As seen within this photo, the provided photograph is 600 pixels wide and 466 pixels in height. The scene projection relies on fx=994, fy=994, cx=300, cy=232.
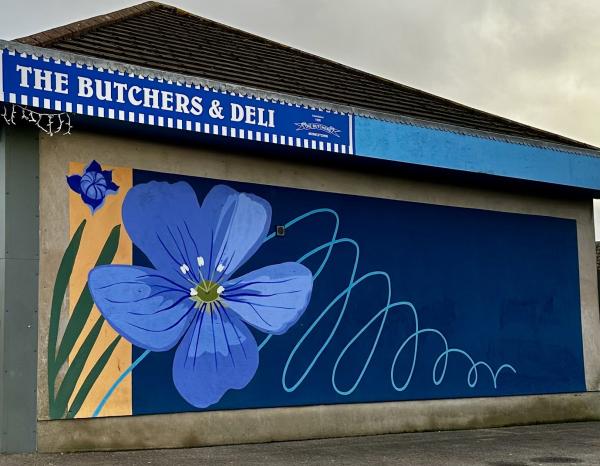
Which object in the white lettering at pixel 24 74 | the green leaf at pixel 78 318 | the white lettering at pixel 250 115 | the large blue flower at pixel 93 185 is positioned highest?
the white lettering at pixel 24 74

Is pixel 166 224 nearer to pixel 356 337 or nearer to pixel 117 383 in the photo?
pixel 117 383

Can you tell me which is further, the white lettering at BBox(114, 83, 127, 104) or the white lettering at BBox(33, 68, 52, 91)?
the white lettering at BBox(114, 83, 127, 104)

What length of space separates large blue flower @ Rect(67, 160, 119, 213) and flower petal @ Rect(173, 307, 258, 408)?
197cm

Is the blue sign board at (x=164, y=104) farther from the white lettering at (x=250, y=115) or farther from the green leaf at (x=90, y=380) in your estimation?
the green leaf at (x=90, y=380)

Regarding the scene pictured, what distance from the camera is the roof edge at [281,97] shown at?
1099 cm

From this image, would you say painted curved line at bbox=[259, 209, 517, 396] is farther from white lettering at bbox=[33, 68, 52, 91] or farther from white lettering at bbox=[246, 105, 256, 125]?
white lettering at bbox=[33, 68, 52, 91]

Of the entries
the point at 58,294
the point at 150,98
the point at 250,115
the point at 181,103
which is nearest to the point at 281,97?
the point at 250,115

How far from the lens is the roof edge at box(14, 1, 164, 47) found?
12375 mm

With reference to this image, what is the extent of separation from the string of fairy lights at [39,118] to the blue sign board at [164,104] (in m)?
0.26

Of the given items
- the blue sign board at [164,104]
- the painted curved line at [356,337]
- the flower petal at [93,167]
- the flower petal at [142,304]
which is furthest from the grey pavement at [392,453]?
the blue sign board at [164,104]

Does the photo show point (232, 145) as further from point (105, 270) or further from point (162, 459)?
point (162, 459)

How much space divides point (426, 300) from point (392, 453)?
3.57 meters

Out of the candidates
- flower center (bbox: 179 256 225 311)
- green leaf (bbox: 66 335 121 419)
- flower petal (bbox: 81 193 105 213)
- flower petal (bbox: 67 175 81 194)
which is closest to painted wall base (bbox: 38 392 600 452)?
green leaf (bbox: 66 335 121 419)

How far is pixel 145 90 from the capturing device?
11.7m
